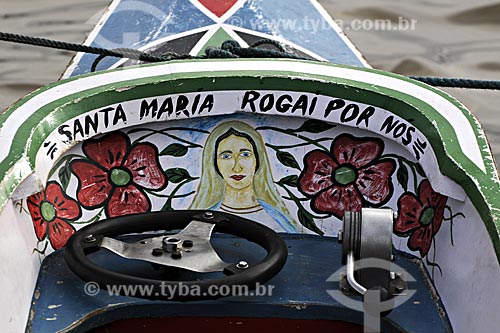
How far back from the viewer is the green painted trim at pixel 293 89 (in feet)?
6.71

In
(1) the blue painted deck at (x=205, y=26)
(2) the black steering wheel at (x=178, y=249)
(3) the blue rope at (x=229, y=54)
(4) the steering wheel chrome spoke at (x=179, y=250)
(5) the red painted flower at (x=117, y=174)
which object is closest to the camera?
(2) the black steering wheel at (x=178, y=249)

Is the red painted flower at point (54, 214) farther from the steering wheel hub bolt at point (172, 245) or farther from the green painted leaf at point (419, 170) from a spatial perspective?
the green painted leaf at point (419, 170)

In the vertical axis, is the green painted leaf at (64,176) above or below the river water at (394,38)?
below

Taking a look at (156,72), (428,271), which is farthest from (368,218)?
(156,72)

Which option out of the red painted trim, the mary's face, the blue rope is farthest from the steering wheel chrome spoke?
the red painted trim

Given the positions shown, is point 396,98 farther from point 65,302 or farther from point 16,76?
point 16,76

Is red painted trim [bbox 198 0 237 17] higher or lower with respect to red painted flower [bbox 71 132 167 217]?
higher

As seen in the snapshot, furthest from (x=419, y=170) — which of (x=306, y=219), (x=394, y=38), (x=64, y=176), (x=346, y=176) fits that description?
(x=394, y=38)

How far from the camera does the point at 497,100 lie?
519 cm

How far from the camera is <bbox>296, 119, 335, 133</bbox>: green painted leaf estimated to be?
2.51m

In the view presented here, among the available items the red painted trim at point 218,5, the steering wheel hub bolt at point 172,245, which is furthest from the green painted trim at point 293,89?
the red painted trim at point 218,5

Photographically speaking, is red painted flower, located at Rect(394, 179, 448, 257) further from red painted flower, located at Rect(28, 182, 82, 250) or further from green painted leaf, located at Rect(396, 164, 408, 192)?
red painted flower, located at Rect(28, 182, 82, 250)

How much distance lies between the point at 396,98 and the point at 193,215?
54 cm

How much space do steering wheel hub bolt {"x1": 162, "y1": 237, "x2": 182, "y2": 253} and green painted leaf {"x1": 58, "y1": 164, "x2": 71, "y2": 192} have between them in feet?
1.01
